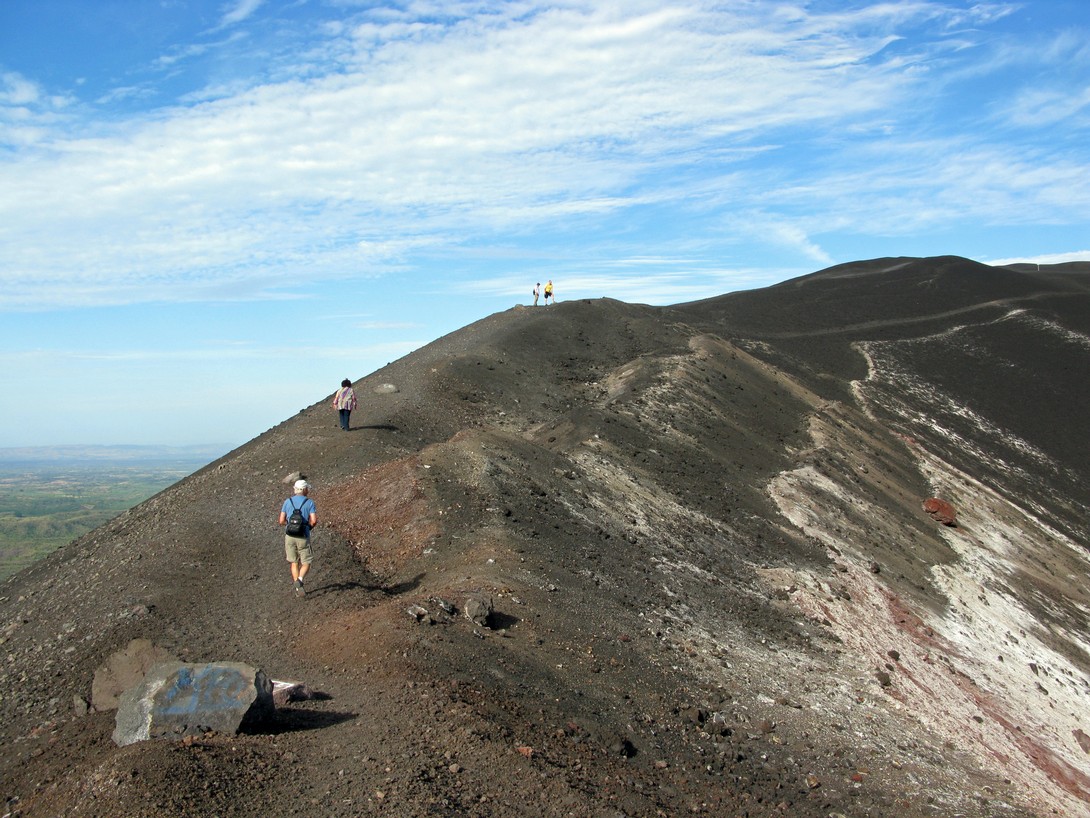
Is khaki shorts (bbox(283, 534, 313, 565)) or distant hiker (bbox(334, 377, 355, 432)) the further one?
distant hiker (bbox(334, 377, 355, 432))

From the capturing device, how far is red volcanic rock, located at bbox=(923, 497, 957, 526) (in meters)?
28.3

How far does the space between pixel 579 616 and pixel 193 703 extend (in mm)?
5952

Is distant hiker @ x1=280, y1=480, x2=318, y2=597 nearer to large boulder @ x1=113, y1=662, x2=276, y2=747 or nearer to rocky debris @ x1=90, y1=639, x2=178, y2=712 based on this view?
rocky debris @ x1=90, y1=639, x2=178, y2=712

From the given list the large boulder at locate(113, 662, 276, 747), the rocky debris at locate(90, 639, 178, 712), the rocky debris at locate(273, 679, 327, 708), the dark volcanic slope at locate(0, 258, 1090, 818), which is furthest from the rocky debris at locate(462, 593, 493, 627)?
the rocky debris at locate(90, 639, 178, 712)

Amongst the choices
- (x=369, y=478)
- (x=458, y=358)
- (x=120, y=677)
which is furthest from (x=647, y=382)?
(x=120, y=677)

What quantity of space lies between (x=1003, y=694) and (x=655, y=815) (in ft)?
45.6

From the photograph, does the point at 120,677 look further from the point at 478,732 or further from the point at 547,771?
the point at 547,771

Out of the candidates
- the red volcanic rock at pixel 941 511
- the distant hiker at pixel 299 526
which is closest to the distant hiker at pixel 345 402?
the distant hiker at pixel 299 526

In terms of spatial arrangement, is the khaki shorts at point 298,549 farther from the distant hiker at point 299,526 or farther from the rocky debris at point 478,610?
the rocky debris at point 478,610

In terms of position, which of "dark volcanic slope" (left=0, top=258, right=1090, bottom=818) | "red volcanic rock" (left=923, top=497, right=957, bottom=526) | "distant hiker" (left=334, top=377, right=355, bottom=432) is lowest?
"red volcanic rock" (left=923, top=497, right=957, bottom=526)

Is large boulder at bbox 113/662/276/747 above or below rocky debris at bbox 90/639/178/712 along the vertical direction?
above

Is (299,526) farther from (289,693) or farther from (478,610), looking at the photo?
(289,693)

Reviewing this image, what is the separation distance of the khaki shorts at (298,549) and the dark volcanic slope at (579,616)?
531 millimetres

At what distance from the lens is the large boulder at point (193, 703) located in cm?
722
